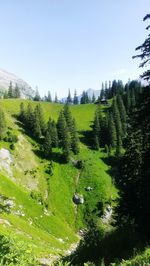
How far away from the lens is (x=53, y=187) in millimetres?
104250

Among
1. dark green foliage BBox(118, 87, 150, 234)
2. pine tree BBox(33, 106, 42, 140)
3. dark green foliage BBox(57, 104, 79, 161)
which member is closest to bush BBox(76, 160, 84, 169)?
dark green foliage BBox(57, 104, 79, 161)

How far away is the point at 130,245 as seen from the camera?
1708 cm

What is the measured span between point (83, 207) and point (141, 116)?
81875mm

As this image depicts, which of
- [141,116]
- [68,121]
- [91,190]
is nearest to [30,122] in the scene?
[68,121]

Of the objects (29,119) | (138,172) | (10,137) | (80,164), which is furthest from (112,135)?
(138,172)

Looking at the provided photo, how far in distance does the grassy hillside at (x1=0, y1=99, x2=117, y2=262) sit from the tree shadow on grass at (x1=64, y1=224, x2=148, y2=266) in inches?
2177

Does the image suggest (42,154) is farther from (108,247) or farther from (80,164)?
(108,247)

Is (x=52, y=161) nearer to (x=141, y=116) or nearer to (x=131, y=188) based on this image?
(x=131, y=188)

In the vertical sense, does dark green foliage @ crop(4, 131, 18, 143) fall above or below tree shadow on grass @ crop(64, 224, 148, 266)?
below

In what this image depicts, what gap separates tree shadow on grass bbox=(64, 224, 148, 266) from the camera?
16219 millimetres

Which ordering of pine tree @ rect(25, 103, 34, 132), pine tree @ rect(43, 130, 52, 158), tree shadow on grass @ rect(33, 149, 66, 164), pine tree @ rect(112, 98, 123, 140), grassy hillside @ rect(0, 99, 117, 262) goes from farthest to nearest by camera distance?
pine tree @ rect(112, 98, 123, 140) < pine tree @ rect(25, 103, 34, 132) < tree shadow on grass @ rect(33, 149, 66, 164) < pine tree @ rect(43, 130, 52, 158) < grassy hillside @ rect(0, 99, 117, 262)

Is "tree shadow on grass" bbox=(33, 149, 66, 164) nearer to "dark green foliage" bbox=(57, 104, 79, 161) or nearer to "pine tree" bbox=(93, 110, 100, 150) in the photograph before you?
"dark green foliage" bbox=(57, 104, 79, 161)

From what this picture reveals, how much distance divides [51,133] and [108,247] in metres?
103

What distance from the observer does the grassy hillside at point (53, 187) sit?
8419 cm
